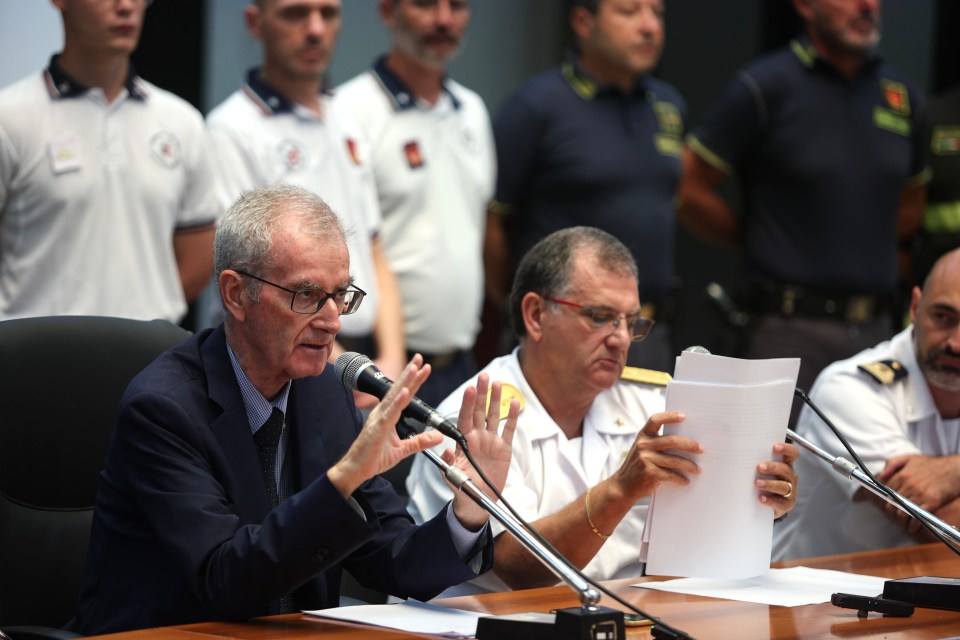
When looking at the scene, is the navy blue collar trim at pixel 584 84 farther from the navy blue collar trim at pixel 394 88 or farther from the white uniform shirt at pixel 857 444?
the white uniform shirt at pixel 857 444

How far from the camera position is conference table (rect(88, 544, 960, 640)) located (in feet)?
7.26

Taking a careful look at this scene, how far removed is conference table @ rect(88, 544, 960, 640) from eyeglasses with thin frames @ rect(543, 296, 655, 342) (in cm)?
61

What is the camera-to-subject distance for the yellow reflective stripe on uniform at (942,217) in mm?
5316

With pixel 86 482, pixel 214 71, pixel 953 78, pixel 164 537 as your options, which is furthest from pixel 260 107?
pixel 953 78

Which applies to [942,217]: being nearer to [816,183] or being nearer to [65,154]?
[816,183]

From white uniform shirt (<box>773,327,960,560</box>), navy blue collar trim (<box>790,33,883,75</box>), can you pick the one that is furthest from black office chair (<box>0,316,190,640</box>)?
navy blue collar trim (<box>790,33,883,75</box>)

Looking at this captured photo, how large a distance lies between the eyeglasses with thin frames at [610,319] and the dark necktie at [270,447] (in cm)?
86

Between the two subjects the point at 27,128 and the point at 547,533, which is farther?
the point at 27,128

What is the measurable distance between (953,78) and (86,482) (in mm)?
5141

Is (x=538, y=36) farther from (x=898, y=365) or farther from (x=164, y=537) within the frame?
(x=164, y=537)

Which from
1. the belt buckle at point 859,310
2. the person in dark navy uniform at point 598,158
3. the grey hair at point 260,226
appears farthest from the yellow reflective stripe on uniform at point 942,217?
the grey hair at point 260,226

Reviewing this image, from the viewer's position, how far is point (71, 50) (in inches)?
→ 150

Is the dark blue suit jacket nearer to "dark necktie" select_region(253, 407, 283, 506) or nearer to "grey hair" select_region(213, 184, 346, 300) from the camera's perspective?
"dark necktie" select_region(253, 407, 283, 506)

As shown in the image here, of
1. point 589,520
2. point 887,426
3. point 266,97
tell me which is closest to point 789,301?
point 887,426
